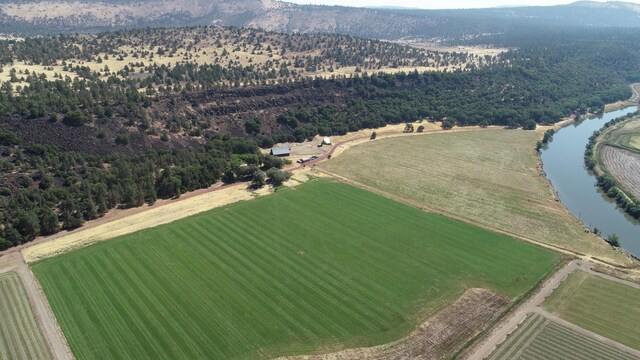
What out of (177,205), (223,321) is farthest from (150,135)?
(223,321)

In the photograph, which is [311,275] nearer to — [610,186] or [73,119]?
[73,119]

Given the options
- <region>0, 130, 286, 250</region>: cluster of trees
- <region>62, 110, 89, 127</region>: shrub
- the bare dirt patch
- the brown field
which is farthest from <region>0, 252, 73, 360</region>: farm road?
<region>62, 110, 89, 127</region>: shrub

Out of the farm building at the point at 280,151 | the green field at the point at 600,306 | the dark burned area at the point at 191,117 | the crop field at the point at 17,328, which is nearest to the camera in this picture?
the crop field at the point at 17,328

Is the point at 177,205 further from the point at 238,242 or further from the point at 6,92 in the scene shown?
the point at 6,92

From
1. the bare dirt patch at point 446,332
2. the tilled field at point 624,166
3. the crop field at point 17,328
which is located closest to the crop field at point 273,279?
the bare dirt patch at point 446,332

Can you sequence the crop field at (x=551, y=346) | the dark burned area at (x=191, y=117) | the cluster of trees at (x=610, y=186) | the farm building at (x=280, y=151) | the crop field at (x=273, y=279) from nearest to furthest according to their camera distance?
the crop field at (x=551, y=346)
the crop field at (x=273, y=279)
the cluster of trees at (x=610, y=186)
the dark burned area at (x=191, y=117)
the farm building at (x=280, y=151)

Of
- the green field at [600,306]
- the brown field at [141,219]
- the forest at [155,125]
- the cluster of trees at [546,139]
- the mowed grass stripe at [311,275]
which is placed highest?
the forest at [155,125]

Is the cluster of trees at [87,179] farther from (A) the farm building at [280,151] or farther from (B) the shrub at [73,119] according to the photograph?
(B) the shrub at [73,119]

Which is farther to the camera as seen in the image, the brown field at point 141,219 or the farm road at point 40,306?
the brown field at point 141,219
